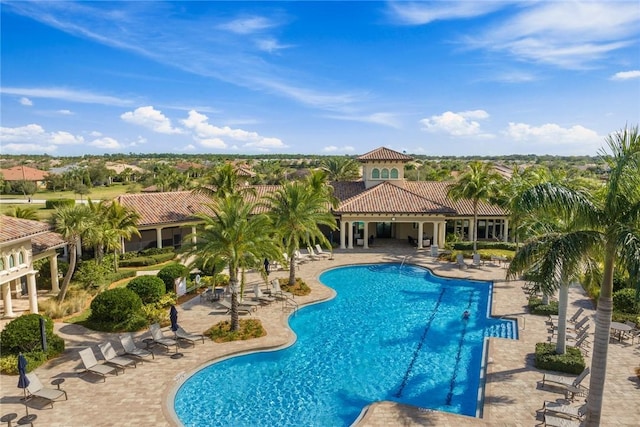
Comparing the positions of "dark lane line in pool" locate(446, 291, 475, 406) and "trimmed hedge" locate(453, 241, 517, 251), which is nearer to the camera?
"dark lane line in pool" locate(446, 291, 475, 406)

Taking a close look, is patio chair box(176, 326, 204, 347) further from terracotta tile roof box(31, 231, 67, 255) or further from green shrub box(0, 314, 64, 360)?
terracotta tile roof box(31, 231, 67, 255)

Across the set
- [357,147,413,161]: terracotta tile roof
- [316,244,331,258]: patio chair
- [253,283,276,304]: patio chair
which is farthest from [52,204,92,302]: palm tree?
[357,147,413,161]: terracotta tile roof

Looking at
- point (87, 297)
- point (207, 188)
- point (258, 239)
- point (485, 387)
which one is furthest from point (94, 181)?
point (485, 387)

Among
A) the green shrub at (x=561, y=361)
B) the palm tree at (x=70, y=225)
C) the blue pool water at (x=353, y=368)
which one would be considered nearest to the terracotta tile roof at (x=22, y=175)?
the palm tree at (x=70, y=225)

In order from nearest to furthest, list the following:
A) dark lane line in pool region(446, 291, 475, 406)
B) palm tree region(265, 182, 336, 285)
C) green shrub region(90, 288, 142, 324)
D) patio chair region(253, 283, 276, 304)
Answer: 1. dark lane line in pool region(446, 291, 475, 406)
2. green shrub region(90, 288, 142, 324)
3. patio chair region(253, 283, 276, 304)
4. palm tree region(265, 182, 336, 285)

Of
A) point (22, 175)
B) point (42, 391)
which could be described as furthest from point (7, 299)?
point (22, 175)
